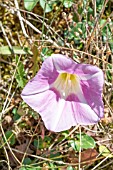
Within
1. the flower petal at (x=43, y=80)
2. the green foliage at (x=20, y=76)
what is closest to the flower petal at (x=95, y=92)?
the flower petal at (x=43, y=80)

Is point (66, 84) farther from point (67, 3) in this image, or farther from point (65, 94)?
point (67, 3)

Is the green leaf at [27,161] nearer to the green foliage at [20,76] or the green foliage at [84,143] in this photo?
the green foliage at [84,143]

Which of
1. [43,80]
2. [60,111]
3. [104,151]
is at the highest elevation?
[43,80]

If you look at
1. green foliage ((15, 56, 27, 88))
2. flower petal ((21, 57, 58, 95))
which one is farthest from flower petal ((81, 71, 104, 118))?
green foliage ((15, 56, 27, 88))

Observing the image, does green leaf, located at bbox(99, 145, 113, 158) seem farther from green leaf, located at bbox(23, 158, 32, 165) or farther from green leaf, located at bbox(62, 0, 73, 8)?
green leaf, located at bbox(62, 0, 73, 8)

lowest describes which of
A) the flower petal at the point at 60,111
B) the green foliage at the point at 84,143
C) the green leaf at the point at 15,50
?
the green foliage at the point at 84,143

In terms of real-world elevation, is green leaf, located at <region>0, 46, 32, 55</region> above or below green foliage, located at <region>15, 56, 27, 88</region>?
above

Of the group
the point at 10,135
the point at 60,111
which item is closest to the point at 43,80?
the point at 60,111

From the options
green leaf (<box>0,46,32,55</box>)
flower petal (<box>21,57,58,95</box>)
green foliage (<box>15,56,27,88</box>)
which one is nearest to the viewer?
flower petal (<box>21,57,58,95</box>)

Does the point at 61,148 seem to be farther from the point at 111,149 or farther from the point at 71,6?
the point at 71,6
